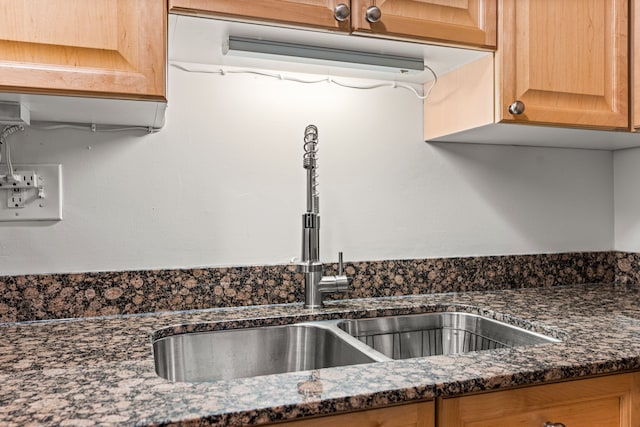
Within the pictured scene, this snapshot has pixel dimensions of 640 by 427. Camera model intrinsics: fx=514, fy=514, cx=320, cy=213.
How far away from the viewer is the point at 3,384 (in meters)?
0.79

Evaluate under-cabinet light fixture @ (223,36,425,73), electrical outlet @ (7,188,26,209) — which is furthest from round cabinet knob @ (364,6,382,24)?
electrical outlet @ (7,188,26,209)

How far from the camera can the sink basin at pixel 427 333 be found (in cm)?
132

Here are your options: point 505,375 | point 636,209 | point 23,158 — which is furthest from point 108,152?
point 636,209

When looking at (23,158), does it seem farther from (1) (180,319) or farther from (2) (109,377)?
(2) (109,377)

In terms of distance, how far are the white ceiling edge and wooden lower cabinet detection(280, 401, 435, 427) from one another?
0.79 m

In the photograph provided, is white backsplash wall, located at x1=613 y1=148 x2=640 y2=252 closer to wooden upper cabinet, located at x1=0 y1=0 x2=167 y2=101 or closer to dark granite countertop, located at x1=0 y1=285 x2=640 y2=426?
dark granite countertop, located at x1=0 y1=285 x2=640 y2=426

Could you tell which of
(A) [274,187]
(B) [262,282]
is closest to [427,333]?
(B) [262,282]

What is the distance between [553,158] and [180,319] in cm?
132

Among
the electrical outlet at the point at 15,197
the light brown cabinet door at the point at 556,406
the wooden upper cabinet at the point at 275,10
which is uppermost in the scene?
the wooden upper cabinet at the point at 275,10

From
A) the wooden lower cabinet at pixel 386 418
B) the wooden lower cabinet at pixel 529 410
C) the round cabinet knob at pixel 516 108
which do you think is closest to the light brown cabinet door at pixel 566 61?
the round cabinet knob at pixel 516 108

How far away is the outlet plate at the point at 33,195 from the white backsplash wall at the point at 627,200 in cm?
179

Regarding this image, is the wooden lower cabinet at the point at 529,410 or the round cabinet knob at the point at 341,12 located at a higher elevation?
the round cabinet knob at the point at 341,12

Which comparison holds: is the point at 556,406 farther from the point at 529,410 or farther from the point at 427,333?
the point at 427,333

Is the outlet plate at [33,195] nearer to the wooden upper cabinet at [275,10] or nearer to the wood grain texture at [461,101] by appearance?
the wooden upper cabinet at [275,10]
